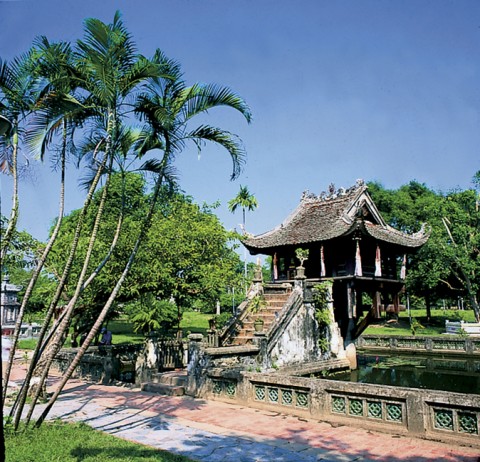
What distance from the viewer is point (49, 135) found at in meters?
8.58

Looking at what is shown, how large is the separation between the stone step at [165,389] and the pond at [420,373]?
701 cm

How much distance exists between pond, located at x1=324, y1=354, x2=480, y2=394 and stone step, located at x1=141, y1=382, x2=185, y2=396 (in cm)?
701

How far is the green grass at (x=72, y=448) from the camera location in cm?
611

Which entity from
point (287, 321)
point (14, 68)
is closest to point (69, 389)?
Result: point (287, 321)

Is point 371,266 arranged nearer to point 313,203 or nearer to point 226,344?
point 313,203

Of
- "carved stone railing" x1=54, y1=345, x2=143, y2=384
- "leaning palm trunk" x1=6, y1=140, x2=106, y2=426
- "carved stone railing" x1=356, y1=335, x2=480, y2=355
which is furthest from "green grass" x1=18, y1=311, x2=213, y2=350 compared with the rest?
"leaning palm trunk" x1=6, y1=140, x2=106, y2=426

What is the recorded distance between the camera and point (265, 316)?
1689 centimetres

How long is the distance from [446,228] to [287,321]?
2082 centimetres

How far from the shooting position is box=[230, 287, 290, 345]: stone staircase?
52.2 feet

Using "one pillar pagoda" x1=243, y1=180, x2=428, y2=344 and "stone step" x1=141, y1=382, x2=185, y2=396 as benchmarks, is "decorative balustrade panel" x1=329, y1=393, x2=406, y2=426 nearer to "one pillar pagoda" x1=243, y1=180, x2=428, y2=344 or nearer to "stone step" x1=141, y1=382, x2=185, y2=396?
"stone step" x1=141, y1=382, x2=185, y2=396

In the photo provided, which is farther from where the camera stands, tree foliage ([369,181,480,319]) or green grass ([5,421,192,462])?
tree foliage ([369,181,480,319])

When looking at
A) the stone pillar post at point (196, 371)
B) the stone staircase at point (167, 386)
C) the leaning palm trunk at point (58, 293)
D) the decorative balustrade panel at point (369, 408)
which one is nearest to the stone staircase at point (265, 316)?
the stone staircase at point (167, 386)

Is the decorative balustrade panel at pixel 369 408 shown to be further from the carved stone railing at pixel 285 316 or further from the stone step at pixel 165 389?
the carved stone railing at pixel 285 316

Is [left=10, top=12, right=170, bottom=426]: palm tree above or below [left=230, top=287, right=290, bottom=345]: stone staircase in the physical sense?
above
